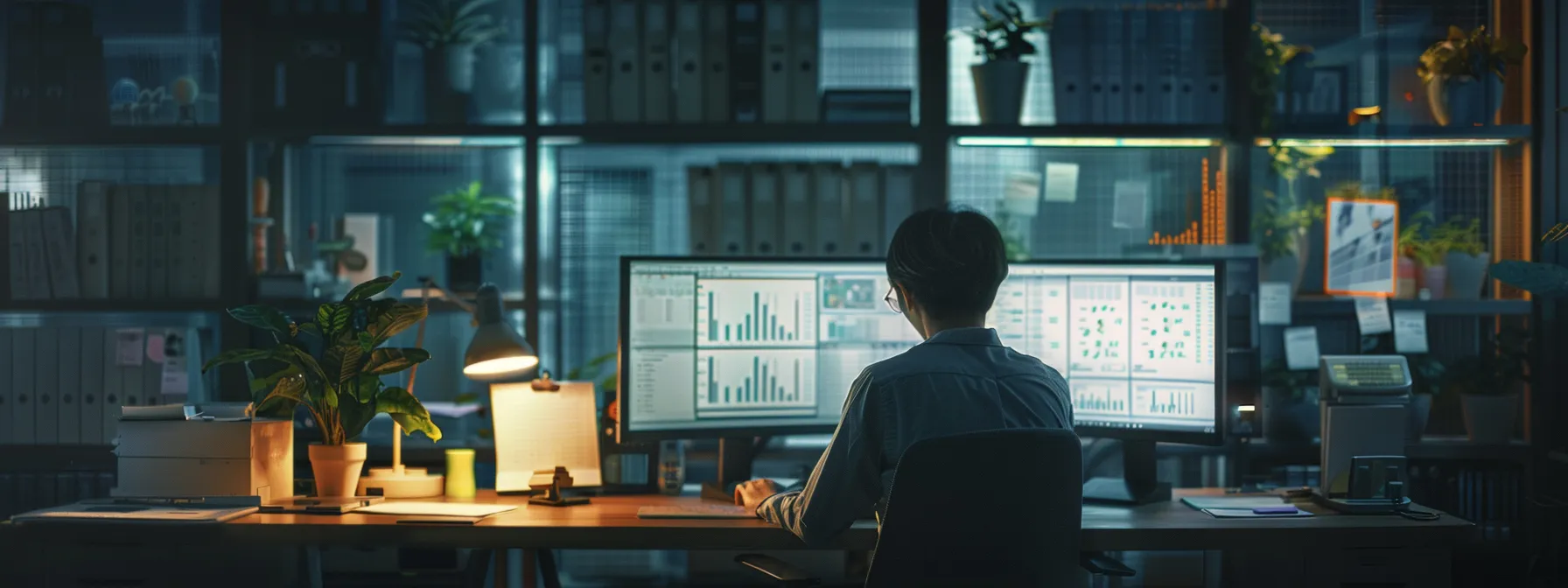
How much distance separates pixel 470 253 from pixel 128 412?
0.89m

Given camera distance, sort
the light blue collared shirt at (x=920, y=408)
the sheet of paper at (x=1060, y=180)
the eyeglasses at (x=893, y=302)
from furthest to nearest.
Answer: the sheet of paper at (x=1060, y=180)
the eyeglasses at (x=893, y=302)
the light blue collared shirt at (x=920, y=408)

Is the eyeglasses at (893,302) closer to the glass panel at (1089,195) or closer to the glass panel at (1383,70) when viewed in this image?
the glass panel at (1089,195)

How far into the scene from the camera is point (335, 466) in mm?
2320

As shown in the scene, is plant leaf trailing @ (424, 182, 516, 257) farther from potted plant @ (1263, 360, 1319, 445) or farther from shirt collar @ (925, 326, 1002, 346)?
potted plant @ (1263, 360, 1319, 445)

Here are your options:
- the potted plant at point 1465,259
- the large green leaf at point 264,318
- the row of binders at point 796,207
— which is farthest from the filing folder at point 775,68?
the potted plant at point 1465,259

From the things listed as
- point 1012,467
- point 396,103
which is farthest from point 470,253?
point 1012,467

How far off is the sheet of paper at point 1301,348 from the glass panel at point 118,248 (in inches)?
104

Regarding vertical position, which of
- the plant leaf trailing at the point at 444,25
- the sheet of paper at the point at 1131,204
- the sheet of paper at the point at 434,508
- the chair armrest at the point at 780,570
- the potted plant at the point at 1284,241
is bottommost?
the chair armrest at the point at 780,570

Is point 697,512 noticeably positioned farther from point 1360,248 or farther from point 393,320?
point 1360,248

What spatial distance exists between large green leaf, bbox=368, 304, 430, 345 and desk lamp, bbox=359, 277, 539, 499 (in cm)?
12

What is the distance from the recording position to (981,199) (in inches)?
116

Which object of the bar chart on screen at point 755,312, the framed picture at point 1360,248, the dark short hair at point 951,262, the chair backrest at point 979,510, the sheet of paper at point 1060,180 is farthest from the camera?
the sheet of paper at point 1060,180

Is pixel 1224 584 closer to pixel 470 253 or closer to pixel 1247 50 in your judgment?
pixel 1247 50

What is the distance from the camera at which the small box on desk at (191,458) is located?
220 cm
